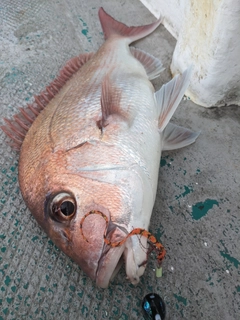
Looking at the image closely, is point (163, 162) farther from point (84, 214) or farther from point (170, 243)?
point (84, 214)

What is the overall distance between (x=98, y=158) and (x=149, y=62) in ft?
4.02

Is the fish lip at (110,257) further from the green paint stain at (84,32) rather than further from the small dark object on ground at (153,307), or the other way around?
the green paint stain at (84,32)

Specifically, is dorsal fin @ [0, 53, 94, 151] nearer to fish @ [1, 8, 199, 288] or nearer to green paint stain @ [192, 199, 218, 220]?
fish @ [1, 8, 199, 288]

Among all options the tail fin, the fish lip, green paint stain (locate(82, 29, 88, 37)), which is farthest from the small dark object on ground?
green paint stain (locate(82, 29, 88, 37))

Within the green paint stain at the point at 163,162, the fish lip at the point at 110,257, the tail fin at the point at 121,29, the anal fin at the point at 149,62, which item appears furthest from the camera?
the tail fin at the point at 121,29

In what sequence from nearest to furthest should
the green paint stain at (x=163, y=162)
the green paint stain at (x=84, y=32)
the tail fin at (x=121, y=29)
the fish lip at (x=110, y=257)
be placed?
the fish lip at (x=110, y=257)
the green paint stain at (x=163, y=162)
the tail fin at (x=121, y=29)
the green paint stain at (x=84, y=32)

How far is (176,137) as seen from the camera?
A: 1838 millimetres

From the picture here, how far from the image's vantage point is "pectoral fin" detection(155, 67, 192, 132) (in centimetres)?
169

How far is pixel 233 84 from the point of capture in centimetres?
192

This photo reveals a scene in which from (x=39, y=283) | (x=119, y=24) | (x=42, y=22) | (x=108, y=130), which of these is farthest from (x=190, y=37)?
(x=39, y=283)

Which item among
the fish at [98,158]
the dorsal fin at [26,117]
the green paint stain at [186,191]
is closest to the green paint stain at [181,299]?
the fish at [98,158]

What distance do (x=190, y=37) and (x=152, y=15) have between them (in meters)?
1.01

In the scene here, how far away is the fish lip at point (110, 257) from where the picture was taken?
45.3 inches

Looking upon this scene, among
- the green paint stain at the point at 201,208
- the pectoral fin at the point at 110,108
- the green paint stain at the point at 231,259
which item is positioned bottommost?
the green paint stain at the point at 231,259
